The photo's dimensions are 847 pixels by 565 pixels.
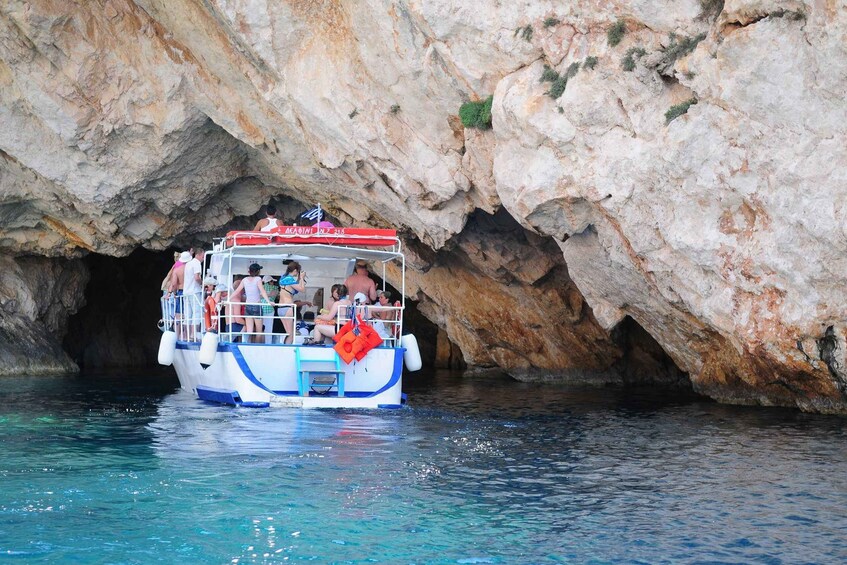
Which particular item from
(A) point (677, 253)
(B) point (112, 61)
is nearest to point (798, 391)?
(A) point (677, 253)

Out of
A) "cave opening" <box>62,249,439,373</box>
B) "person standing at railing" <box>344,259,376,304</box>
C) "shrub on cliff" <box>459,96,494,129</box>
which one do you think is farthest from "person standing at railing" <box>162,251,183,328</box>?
"cave opening" <box>62,249,439,373</box>

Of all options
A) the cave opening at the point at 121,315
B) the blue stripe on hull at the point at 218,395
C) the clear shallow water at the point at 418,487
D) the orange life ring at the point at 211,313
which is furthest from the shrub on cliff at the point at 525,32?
the cave opening at the point at 121,315

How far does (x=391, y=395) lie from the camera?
585 inches

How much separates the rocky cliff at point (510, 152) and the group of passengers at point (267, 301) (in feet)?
5.86

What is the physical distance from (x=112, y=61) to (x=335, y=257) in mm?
5699

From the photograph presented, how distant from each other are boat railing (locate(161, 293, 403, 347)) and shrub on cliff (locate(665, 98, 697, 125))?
4751mm

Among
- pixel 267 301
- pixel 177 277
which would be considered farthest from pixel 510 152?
pixel 177 277

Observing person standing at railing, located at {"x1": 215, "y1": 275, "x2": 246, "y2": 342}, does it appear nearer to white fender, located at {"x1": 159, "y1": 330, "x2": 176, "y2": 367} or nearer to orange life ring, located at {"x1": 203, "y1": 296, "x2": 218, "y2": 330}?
orange life ring, located at {"x1": 203, "y1": 296, "x2": 218, "y2": 330}

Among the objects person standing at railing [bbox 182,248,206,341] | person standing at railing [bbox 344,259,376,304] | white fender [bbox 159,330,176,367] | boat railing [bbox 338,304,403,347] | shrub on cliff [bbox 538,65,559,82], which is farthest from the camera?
person standing at railing [bbox 182,248,206,341]

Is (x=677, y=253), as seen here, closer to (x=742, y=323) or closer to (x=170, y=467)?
(x=742, y=323)

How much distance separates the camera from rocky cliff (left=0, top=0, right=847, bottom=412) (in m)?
11.7

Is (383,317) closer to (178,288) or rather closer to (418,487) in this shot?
(178,288)

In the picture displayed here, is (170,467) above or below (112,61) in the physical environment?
below

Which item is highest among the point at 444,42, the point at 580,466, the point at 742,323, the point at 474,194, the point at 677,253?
the point at 444,42
